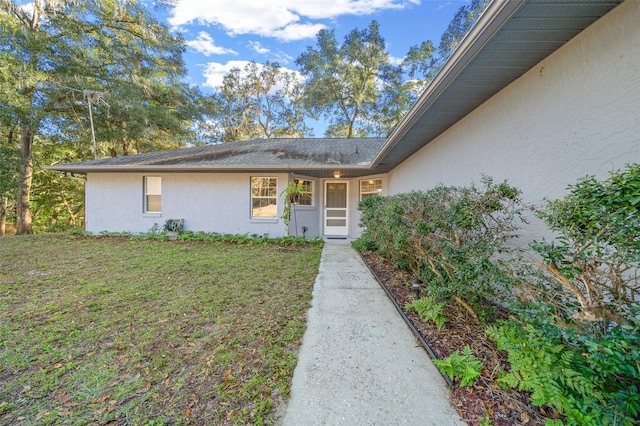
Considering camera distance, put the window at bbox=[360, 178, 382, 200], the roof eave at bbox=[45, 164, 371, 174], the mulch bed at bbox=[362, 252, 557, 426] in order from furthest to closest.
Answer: the window at bbox=[360, 178, 382, 200], the roof eave at bbox=[45, 164, 371, 174], the mulch bed at bbox=[362, 252, 557, 426]

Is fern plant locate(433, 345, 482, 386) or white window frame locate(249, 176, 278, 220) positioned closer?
fern plant locate(433, 345, 482, 386)

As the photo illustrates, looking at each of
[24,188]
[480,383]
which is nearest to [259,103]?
[24,188]

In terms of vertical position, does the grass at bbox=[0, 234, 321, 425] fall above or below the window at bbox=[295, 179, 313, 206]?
below

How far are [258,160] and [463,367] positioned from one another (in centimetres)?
818

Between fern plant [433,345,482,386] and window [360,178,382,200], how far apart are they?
7.96 meters

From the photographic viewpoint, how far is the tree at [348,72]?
18.2 meters

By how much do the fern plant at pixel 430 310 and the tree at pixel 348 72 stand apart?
58.8 feet

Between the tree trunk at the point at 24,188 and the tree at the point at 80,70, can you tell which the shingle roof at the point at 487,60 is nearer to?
the tree at the point at 80,70

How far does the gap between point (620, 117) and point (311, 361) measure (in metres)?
3.24

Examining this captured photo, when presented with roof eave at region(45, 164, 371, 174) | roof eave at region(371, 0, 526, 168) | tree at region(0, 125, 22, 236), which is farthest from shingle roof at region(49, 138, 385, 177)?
roof eave at region(371, 0, 526, 168)

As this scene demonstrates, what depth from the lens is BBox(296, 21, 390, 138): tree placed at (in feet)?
59.6

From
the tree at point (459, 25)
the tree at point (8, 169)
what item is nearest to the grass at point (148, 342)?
the tree at point (8, 169)

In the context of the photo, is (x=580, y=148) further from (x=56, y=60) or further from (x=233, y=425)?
(x=56, y=60)

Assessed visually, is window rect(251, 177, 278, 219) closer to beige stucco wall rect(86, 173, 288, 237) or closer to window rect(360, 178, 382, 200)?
beige stucco wall rect(86, 173, 288, 237)
